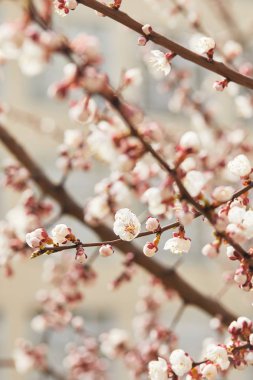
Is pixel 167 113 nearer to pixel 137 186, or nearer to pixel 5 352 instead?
pixel 5 352

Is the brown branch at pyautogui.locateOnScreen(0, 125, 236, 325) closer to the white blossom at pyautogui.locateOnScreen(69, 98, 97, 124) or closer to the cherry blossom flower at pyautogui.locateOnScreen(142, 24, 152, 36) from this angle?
the white blossom at pyautogui.locateOnScreen(69, 98, 97, 124)

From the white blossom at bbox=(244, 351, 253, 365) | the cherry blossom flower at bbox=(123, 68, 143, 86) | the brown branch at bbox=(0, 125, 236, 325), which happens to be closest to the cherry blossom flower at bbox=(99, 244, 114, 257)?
the white blossom at bbox=(244, 351, 253, 365)

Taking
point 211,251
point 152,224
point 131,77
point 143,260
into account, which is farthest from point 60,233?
point 143,260

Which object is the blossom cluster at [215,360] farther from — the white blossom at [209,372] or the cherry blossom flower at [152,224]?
the cherry blossom flower at [152,224]

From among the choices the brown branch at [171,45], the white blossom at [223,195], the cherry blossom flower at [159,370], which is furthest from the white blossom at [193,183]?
the cherry blossom flower at [159,370]

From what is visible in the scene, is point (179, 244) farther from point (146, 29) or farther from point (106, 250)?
point (146, 29)

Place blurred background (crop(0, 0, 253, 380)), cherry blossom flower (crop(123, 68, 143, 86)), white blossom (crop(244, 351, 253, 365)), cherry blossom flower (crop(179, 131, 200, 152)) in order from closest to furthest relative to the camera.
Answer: white blossom (crop(244, 351, 253, 365)) < cherry blossom flower (crop(179, 131, 200, 152)) < cherry blossom flower (crop(123, 68, 143, 86)) < blurred background (crop(0, 0, 253, 380))
